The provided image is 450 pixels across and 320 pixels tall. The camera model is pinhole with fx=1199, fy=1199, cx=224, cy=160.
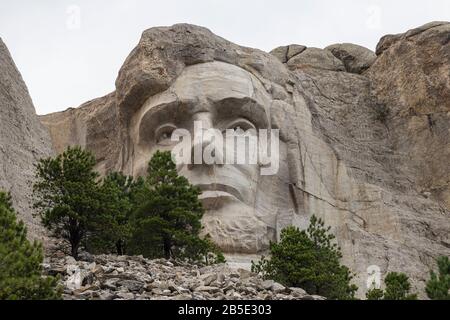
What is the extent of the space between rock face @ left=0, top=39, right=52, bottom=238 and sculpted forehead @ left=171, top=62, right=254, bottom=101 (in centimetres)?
310

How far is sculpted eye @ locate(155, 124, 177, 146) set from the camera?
2441cm

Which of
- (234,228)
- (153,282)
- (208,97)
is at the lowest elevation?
(153,282)

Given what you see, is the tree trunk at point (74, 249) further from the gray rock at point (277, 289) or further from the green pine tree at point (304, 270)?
the gray rock at point (277, 289)

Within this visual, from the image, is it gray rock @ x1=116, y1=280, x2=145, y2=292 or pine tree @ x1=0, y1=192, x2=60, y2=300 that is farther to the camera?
gray rock @ x1=116, y1=280, x2=145, y2=292

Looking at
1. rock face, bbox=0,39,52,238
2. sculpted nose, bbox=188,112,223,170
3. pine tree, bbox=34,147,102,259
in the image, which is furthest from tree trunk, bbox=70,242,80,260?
sculpted nose, bbox=188,112,223,170

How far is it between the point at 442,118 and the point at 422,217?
2761 millimetres

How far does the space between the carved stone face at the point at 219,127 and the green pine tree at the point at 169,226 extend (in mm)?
3249

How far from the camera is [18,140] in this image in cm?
2106

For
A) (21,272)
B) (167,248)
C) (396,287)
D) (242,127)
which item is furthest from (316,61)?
(21,272)

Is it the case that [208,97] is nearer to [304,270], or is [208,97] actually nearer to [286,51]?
[286,51]

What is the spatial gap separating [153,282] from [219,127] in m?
9.82

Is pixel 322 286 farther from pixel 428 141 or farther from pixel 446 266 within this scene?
pixel 428 141

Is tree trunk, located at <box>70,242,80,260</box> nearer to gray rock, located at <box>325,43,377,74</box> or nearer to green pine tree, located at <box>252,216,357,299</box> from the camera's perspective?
green pine tree, located at <box>252,216,357,299</box>

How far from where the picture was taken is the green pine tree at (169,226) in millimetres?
18578
